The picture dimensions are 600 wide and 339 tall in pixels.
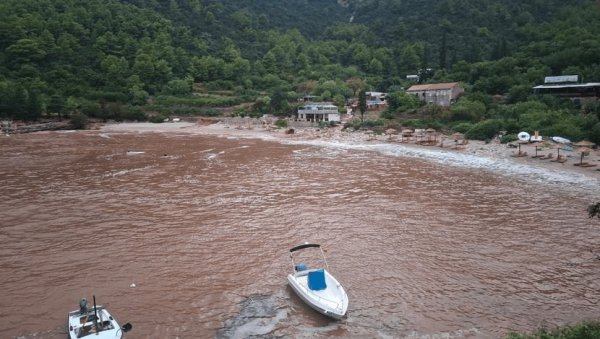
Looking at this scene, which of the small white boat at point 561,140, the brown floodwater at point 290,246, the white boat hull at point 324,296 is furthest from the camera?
the small white boat at point 561,140

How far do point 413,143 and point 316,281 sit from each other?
41446 millimetres

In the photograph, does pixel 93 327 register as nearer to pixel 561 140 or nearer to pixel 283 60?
pixel 561 140

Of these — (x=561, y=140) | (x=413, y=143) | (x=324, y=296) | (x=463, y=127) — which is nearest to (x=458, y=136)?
(x=463, y=127)

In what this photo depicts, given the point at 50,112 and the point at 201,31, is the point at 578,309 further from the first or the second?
the point at 201,31

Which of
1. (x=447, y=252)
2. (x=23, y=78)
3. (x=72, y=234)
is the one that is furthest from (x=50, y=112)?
(x=447, y=252)

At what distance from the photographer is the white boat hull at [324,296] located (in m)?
14.3

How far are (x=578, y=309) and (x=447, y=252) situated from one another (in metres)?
5.98

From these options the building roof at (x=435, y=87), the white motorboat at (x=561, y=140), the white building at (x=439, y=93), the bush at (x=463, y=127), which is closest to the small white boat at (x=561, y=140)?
the white motorboat at (x=561, y=140)

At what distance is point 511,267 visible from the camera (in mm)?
18469

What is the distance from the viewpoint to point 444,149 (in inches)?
1935

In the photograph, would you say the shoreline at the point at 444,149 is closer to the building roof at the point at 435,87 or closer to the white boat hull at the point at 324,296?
the building roof at the point at 435,87

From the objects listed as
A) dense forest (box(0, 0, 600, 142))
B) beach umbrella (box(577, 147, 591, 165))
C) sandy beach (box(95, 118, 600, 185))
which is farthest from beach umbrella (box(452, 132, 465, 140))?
beach umbrella (box(577, 147, 591, 165))

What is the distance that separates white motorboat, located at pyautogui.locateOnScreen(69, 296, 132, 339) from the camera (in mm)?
12664

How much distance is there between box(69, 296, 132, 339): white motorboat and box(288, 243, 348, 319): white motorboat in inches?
229
